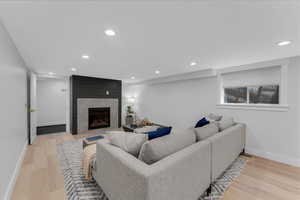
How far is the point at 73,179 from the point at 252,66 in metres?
4.38

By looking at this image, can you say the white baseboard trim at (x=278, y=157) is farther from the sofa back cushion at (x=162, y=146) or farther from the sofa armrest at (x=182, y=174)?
the sofa back cushion at (x=162, y=146)

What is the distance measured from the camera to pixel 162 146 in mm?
1354

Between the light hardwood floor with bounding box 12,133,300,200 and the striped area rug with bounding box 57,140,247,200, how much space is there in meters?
0.08

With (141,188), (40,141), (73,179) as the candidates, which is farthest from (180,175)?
(40,141)

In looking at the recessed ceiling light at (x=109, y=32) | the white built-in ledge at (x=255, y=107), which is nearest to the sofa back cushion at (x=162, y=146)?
the recessed ceiling light at (x=109, y=32)

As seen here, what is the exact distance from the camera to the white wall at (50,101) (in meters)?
5.80

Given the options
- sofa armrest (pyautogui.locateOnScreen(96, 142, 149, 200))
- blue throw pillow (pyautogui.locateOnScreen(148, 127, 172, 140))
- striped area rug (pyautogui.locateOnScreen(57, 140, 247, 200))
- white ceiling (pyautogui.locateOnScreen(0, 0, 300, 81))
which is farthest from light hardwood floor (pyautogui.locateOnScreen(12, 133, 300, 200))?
white ceiling (pyautogui.locateOnScreen(0, 0, 300, 81))

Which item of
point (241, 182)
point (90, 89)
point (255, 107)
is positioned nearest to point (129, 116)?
point (90, 89)

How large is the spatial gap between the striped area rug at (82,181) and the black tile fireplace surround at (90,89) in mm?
1889

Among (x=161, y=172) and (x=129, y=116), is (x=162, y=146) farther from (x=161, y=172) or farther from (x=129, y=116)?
(x=129, y=116)

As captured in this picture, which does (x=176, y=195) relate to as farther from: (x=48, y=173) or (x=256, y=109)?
(x=256, y=109)

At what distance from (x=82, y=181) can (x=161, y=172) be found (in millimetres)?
1651

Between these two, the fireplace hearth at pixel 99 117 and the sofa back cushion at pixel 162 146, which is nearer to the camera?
the sofa back cushion at pixel 162 146

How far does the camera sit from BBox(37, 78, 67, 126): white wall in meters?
5.80
